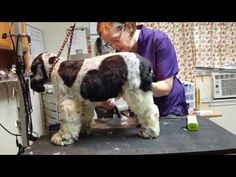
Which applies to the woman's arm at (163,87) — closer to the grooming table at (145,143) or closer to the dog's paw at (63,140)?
the grooming table at (145,143)

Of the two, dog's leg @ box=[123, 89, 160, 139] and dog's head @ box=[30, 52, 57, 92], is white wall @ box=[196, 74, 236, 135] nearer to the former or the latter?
dog's leg @ box=[123, 89, 160, 139]

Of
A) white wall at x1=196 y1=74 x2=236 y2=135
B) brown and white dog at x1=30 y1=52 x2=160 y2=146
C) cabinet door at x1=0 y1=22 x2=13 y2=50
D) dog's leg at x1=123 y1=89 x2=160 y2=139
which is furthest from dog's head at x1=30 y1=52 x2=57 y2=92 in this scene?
white wall at x1=196 y1=74 x2=236 y2=135

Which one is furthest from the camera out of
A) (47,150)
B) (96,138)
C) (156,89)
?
(156,89)

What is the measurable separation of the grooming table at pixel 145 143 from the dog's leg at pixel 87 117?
0.03 m

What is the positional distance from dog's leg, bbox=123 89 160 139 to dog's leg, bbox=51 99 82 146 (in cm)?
19

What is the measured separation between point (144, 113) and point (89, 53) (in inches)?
71.9

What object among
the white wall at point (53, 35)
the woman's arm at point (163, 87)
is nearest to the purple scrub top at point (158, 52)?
the woman's arm at point (163, 87)

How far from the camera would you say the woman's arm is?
1193 mm

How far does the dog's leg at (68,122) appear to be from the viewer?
999mm

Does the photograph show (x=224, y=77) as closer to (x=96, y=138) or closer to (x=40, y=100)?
(x=40, y=100)

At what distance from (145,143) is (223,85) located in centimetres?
191

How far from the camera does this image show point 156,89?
119 centimetres

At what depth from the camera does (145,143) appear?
0.99m

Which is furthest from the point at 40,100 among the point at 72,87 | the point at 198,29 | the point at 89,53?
the point at 72,87
